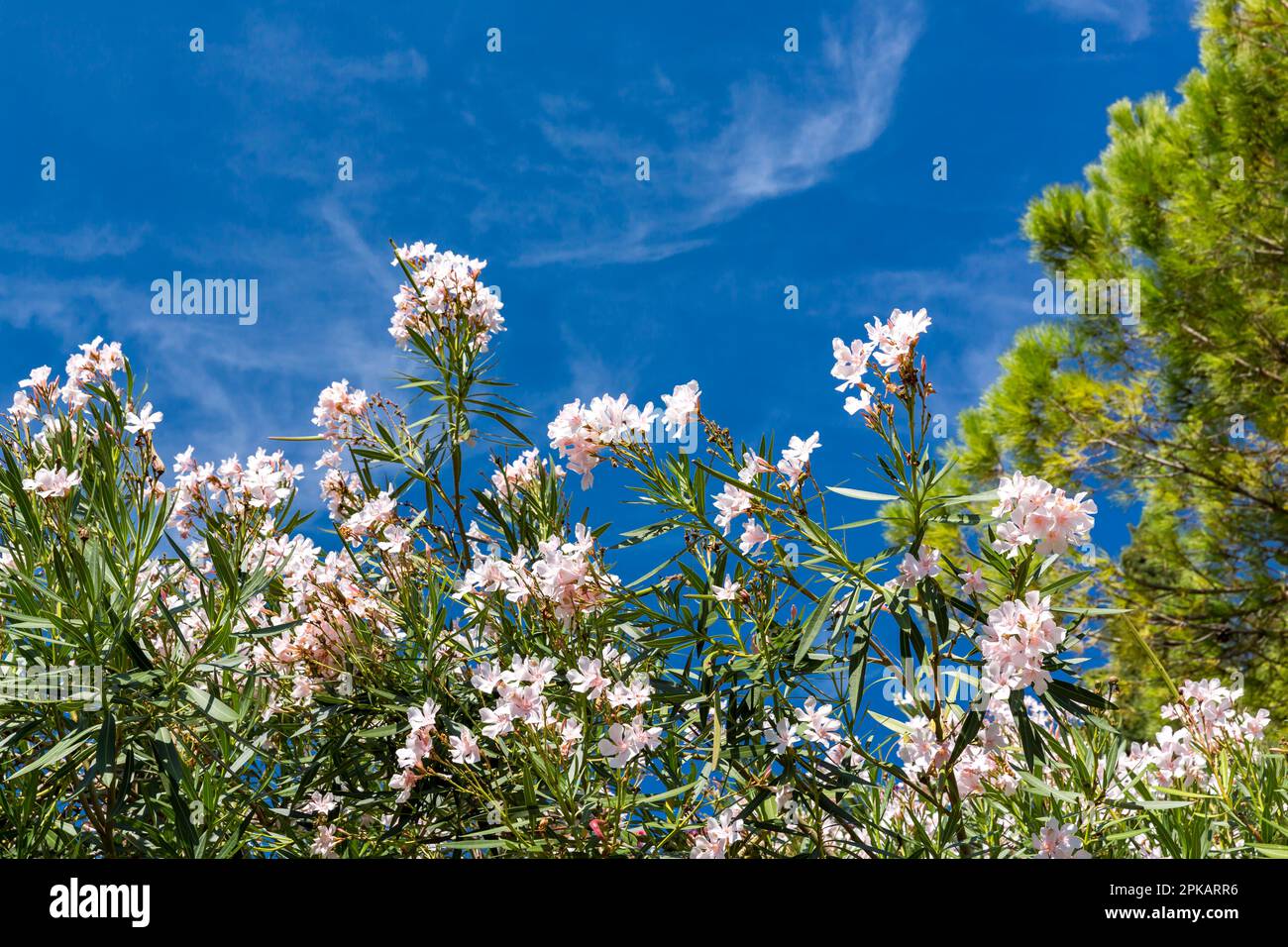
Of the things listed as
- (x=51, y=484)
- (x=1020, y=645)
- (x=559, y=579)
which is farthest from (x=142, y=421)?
(x=1020, y=645)

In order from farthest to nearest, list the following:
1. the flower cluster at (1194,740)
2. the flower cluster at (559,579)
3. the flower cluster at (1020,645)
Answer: the flower cluster at (1194,740), the flower cluster at (559,579), the flower cluster at (1020,645)

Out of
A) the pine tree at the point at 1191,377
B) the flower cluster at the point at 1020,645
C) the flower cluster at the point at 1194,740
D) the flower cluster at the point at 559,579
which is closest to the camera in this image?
the flower cluster at the point at 1020,645

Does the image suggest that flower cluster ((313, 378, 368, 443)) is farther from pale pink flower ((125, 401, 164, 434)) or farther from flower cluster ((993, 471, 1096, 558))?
flower cluster ((993, 471, 1096, 558))

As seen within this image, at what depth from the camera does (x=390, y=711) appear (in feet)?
5.26

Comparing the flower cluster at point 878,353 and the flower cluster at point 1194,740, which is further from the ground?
the flower cluster at point 878,353

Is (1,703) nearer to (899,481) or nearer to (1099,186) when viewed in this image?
(899,481)

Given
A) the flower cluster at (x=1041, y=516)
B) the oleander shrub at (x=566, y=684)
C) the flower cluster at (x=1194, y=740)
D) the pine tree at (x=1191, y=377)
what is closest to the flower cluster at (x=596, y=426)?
the oleander shrub at (x=566, y=684)

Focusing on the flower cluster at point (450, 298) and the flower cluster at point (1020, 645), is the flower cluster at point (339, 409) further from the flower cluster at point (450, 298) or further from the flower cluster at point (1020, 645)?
the flower cluster at point (1020, 645)

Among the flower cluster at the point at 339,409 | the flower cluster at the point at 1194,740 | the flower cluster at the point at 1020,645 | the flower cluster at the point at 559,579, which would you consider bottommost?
the flower cluster at the point at 1194,740

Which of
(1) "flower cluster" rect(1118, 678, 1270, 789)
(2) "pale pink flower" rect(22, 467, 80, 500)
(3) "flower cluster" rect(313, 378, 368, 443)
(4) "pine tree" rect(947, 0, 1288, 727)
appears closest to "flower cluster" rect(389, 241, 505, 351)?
(3) "flower cluster" rect(313, 378, 368, 443)

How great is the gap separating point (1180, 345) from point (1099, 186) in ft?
6.12
